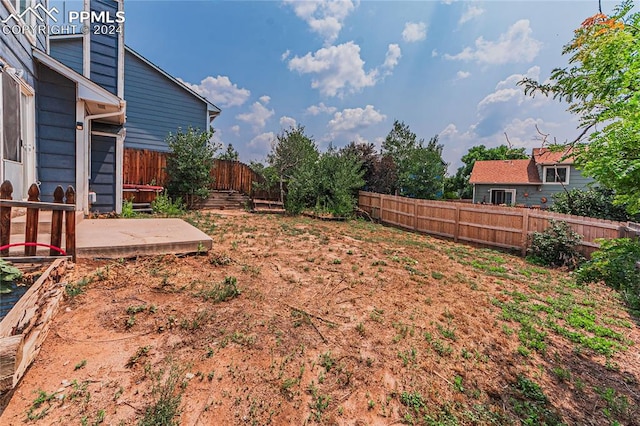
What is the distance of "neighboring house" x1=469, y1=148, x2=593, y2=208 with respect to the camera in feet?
54.5

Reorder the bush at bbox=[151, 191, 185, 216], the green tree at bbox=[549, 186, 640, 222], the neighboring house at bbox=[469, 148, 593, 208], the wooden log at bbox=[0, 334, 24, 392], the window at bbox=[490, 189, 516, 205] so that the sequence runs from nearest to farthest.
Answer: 1. the wooden log at bbox=[0, 334, 24, 392]
2. the green tree at bbox=[549, 186, 640, 222]
3. the bush at bbox=[151, 191, 185, 216]
4. the neighboring house at bbox=[469, 148, 593, 208]
5. the window at bbox=[490, 189, 516, 205]

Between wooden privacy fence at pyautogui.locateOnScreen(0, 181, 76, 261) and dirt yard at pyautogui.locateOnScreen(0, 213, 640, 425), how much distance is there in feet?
1.30

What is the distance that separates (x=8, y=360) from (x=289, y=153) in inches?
498

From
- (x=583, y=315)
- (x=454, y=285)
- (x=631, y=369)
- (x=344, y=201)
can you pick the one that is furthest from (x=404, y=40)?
(x=631, y=369)

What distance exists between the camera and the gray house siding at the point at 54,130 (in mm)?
5227

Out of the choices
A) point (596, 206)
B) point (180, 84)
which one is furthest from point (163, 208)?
point (596, 206)

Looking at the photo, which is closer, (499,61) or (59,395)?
(59,395)

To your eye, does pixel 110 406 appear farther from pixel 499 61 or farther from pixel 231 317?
pixel 499 61

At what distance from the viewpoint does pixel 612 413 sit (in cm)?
219

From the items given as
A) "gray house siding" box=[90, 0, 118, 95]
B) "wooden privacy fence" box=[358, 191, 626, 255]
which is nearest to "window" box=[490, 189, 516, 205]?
"wooden privacy fence" box=[358, 191, 626, 255]

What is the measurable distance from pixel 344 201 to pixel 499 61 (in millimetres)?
7296

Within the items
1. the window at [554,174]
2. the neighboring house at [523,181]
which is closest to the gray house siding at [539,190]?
the neighboring house at [523,181]

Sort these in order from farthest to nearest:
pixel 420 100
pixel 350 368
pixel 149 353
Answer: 1. pixel 420 100
2. pixel 350 368
3. pixel 149 353

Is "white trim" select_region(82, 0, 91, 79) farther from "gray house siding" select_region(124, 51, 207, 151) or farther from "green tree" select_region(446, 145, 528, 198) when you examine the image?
"green tree" select_region(446, 145, 528, 198)
